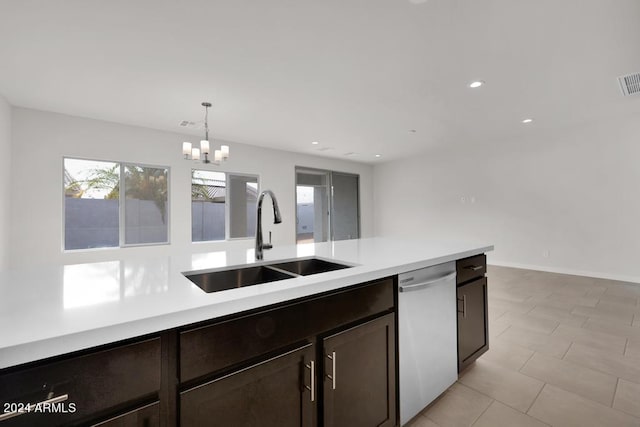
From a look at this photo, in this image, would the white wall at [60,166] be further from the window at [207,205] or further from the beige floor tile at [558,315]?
the beige floor tile at [558,315]

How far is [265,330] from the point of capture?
0.91 meters

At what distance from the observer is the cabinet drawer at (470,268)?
180cm

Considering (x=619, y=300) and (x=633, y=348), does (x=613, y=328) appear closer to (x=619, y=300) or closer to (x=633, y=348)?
(x=633, y=348)

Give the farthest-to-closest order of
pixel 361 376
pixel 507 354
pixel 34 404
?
1. pixel 507 354
2. pixel 361 376
3. pixel 34 404

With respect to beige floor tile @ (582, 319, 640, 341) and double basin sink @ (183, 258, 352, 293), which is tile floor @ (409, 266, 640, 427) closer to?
beige floor tile @ (582, 319, 640, 341)

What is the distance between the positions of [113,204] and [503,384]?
556cm

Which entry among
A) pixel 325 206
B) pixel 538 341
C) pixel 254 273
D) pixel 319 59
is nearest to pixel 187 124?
pixel 319 59

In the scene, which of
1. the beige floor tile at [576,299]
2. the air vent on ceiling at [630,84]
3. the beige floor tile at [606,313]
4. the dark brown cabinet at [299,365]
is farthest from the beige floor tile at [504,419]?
the air vent on ceiling at [630,84]

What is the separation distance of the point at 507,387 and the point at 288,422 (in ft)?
5.54

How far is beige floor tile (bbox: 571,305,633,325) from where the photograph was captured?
2922mm

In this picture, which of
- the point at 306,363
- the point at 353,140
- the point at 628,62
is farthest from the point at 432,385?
the point at 353,140

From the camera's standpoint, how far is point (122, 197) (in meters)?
4.56

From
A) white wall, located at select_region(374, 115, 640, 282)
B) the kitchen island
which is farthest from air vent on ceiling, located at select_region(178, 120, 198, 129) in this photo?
white wall, located at select_region(374, 115, 640, 282)

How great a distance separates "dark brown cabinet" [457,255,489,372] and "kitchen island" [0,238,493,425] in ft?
2.12
